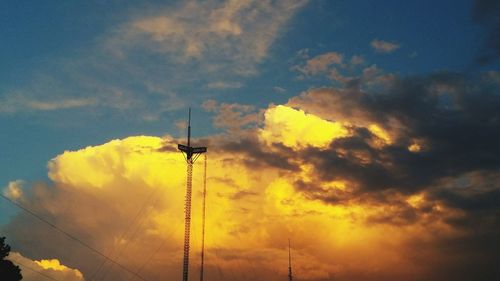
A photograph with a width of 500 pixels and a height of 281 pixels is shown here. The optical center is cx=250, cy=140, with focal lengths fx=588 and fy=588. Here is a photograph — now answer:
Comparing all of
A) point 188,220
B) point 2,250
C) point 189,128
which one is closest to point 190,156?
point 189,128

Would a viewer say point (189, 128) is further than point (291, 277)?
No

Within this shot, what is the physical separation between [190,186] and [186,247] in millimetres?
12558

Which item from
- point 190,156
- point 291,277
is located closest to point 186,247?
point 190,156

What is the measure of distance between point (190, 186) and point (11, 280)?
38399 millimetres

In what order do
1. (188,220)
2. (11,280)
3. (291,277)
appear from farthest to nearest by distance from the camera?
(291,277) → (188,220) → (11,280)

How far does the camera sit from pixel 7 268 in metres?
111

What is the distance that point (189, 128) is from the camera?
127 metres

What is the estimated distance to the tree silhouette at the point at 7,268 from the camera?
10944 centimetres

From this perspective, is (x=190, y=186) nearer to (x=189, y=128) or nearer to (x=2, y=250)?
(x=189, y=128)

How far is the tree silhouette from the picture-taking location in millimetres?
109438

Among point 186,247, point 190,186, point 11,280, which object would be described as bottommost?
point 11,280

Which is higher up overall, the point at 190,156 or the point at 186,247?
the point at 190,156

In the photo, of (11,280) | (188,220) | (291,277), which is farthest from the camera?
(291,277)

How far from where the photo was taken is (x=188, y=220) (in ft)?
391
